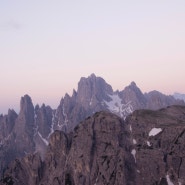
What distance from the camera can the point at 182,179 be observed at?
199875mm
